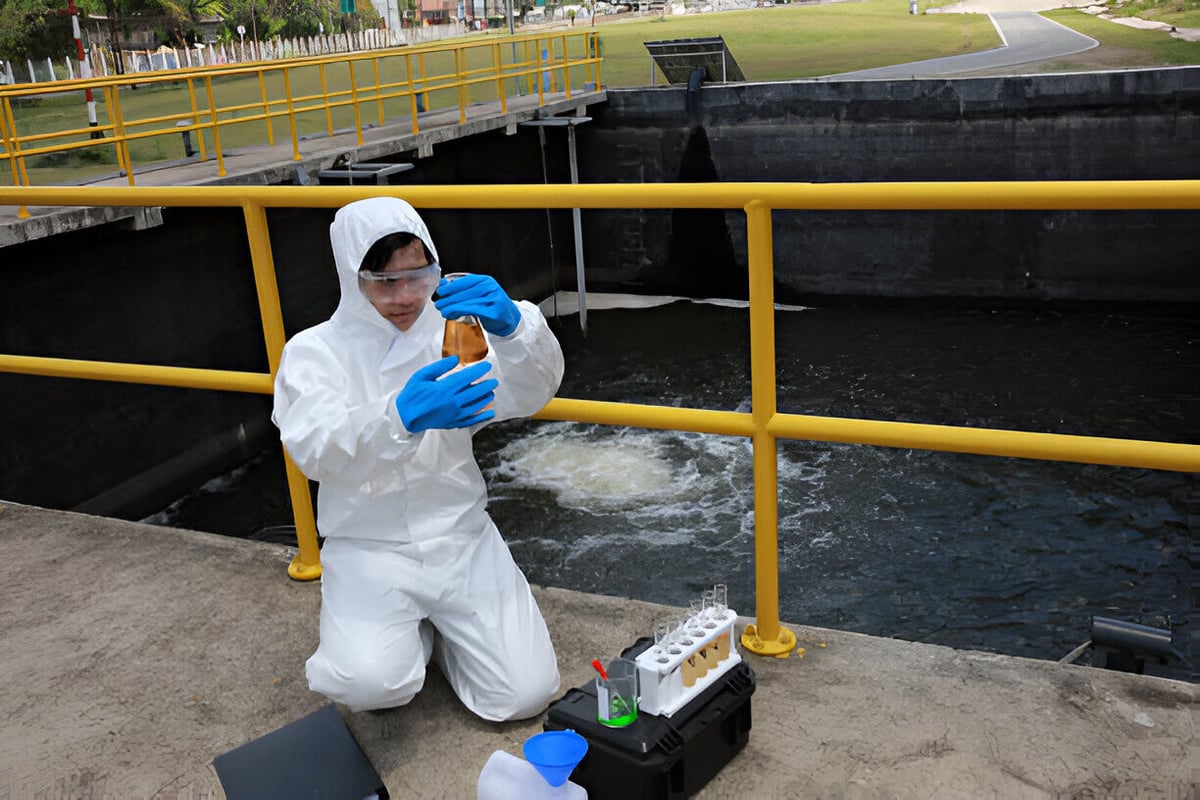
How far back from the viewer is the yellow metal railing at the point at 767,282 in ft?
6.34

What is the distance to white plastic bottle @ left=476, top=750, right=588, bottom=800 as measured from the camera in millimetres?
1874

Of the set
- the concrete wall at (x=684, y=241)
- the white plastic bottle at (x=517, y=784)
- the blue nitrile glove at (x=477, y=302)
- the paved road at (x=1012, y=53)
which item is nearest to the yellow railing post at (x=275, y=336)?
the blue nitrile glove at (x=477, y=302)

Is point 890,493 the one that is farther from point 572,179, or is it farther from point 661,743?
point 572,179

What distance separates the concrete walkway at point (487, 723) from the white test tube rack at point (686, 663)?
18 cm

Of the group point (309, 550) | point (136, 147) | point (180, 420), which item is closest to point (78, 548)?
point (309, 550)

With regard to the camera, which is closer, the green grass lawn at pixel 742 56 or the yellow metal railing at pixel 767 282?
the yellow metal railing at pixel 767 282

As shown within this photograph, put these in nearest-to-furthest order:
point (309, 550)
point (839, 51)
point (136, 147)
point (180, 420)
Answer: point (309, 550)
point (180, 420)
point (136, 147)
point (839, 51)

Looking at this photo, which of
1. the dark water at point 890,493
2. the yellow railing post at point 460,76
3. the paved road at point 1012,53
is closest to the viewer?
the dark water at point 890,493

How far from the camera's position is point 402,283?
83.2 inches

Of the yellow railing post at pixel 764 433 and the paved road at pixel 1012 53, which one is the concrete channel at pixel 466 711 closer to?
the yellow railing post at pixel 764 433

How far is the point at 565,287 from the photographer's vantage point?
17000 mm

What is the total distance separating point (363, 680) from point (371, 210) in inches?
37.8

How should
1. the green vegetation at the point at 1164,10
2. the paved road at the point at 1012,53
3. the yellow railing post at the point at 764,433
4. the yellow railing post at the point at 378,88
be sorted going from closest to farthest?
1. the yellow railing post at the point at 764,433
2. the yellow railing post at the point at 378,88
3. the paved road at the point at 1012,53
4. the green vegetation at the point at 1164,10

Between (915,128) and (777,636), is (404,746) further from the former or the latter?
(915,128)
